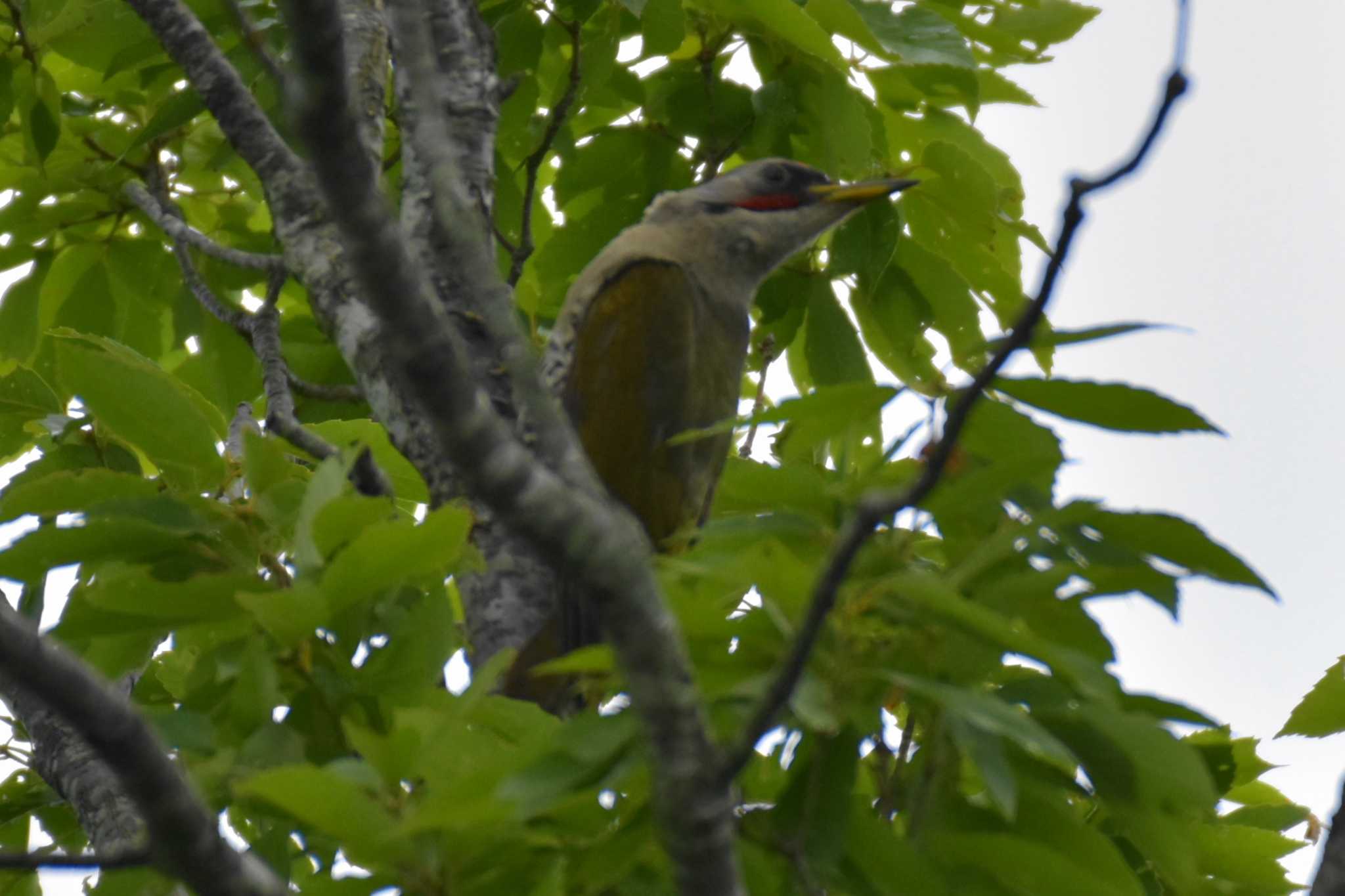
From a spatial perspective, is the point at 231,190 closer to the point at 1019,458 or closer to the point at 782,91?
the point at 782,91

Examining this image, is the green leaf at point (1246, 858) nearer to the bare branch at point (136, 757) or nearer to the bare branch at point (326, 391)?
the bare branch at point (136, 757)

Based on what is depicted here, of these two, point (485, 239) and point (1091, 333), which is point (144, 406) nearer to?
Answer: point (485, 239)

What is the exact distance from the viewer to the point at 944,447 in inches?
57.8

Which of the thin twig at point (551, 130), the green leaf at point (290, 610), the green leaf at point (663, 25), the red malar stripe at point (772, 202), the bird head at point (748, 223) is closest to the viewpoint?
the green leaf at point (290, 610)

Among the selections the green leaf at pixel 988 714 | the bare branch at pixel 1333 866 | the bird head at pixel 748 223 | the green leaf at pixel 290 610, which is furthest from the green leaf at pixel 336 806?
the bird head at pixel 748 223

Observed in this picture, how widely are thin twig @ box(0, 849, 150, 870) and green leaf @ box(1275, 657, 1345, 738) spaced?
1.82 metres

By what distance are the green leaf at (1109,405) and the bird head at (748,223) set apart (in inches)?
106

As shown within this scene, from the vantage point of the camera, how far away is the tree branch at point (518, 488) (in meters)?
1.42

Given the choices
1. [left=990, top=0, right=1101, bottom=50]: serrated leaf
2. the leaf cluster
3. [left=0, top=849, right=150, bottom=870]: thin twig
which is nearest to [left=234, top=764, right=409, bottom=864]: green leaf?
the leaf cluster

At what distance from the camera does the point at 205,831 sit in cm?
172

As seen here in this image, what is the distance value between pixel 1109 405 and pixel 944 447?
48cm

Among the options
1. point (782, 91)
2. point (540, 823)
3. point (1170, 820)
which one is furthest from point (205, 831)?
point (782, 91)

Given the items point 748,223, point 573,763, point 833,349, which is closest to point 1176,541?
point 573,763

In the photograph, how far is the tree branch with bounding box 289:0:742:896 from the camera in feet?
4.66
